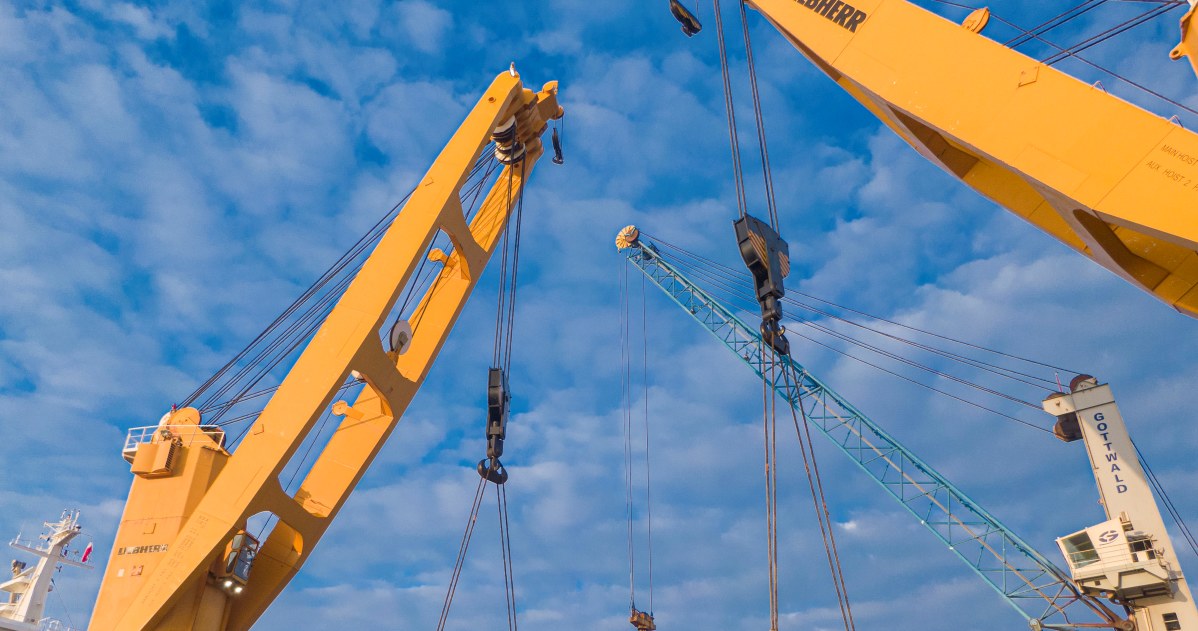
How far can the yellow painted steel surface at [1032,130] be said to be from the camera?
30.3ft

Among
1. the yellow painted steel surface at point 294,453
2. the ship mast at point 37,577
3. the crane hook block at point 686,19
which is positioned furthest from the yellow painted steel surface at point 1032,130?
the ship mast at point 37,577

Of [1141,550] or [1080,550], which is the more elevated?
[1080,550]

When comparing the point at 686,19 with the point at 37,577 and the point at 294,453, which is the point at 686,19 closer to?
the point at 294,453

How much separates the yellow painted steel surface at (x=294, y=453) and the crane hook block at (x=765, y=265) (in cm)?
707

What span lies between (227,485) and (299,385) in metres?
1.87

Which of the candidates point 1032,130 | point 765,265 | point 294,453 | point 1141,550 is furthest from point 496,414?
point 1141,550

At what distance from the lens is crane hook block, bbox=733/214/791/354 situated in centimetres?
884

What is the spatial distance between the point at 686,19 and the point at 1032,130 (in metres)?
6.37

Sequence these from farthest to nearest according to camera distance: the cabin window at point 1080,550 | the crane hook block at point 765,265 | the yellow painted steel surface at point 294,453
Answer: the cabin window at point 1080,550 → the yellow painted steel surface at point 294,453 → the crane hook block at point 765,265

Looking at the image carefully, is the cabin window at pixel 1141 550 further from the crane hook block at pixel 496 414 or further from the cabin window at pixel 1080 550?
the crane hook block at pixel 496 414

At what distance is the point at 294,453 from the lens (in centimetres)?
1305

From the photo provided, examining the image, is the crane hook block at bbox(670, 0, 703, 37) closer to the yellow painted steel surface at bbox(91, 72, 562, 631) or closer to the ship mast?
the yellow painted steel surface at bbox(91, 72, 562, 631)

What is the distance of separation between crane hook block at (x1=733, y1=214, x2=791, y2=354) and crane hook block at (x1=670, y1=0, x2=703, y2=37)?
640cm

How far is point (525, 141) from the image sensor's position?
17797mm
